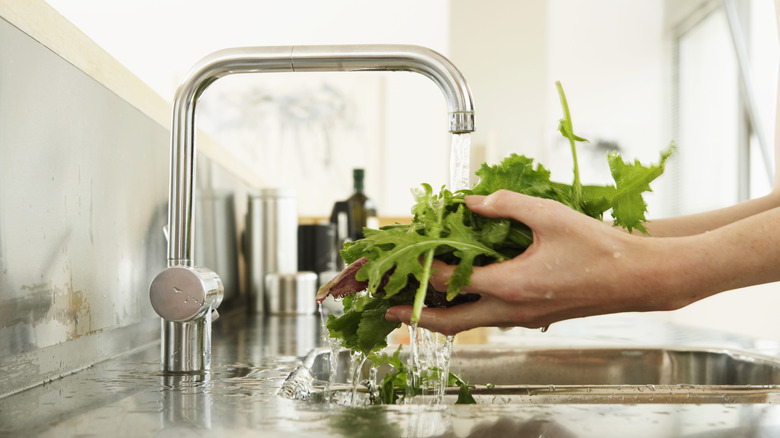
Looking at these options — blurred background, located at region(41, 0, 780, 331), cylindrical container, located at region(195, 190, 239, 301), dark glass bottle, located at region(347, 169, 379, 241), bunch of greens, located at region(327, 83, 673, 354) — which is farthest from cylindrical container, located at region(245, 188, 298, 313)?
blurred background, located at region(41, 0, 780, 331)

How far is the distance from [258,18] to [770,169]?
3.25 m

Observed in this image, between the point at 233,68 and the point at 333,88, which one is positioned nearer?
the point at 233,68

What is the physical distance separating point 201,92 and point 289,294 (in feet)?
3.51

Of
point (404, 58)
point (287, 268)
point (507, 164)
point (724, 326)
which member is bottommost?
point (724, 326)

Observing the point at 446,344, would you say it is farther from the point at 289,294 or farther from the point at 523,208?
the point at 289,294

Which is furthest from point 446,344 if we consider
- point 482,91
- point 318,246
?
point 482,91

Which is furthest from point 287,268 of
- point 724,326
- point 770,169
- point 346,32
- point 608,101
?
point 608,101

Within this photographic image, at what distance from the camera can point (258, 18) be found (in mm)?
4844

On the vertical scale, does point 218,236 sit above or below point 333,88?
below

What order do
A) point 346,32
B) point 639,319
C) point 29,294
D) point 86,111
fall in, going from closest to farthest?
point 29,294
point 86,111
point 639,319
point 346,32

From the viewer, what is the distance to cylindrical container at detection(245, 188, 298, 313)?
193 cm

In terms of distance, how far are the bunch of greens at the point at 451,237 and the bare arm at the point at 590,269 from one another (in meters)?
0.02

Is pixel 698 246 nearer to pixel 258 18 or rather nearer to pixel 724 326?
pixel 724 326

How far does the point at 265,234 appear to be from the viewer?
6.39 feet
